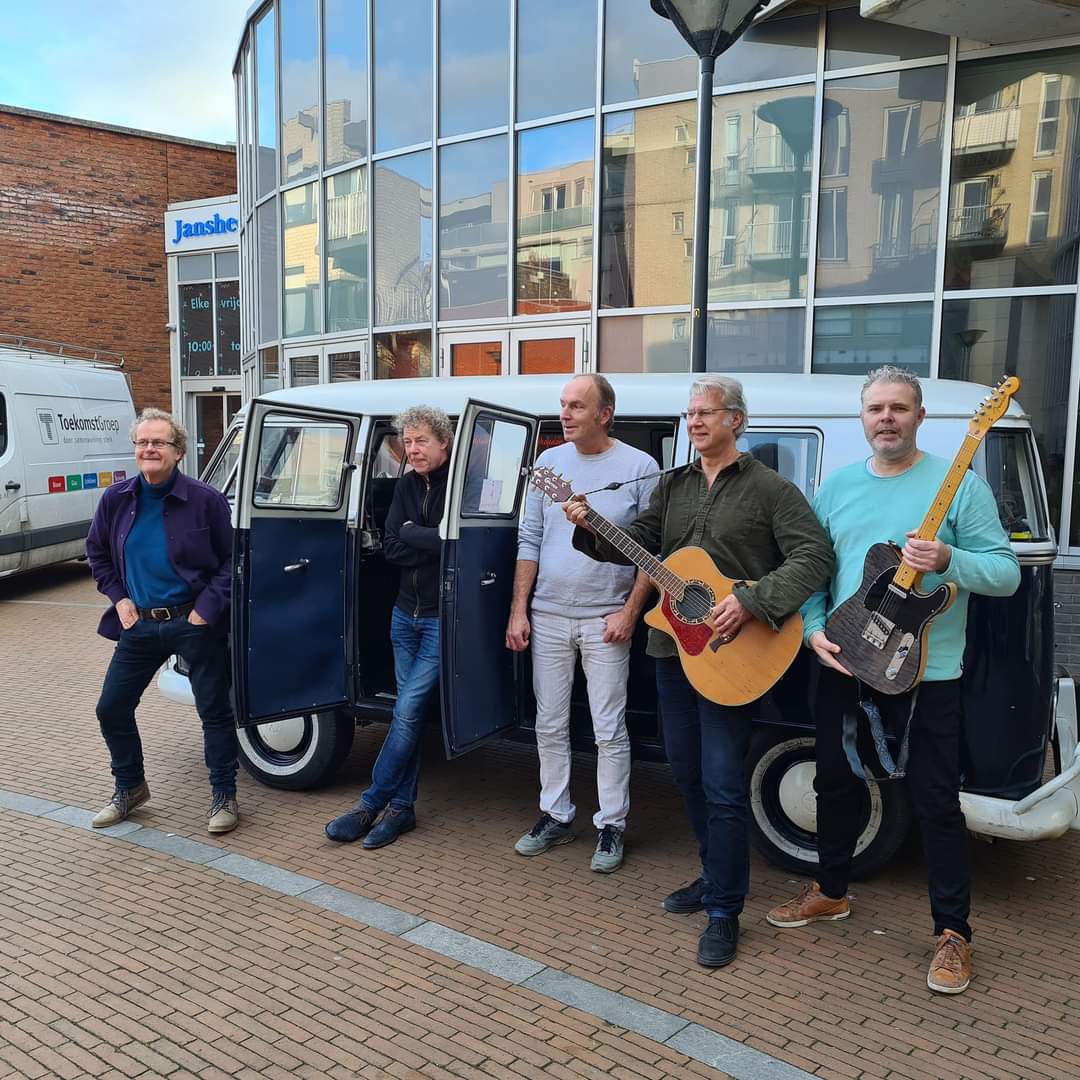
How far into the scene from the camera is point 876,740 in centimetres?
346

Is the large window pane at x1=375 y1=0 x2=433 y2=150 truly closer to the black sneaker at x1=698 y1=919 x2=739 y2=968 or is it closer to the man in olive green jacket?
the man in olive green jacket

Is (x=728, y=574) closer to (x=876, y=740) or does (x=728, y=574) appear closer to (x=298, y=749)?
(x=876, y=740)

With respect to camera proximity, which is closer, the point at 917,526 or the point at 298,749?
the point at 917,526

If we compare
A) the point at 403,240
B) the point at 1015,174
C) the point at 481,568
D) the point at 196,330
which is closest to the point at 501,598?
the point at 481,568

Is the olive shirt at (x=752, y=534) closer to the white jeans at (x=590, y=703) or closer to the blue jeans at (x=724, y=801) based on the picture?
the blue jeans at (x=724, y=801)

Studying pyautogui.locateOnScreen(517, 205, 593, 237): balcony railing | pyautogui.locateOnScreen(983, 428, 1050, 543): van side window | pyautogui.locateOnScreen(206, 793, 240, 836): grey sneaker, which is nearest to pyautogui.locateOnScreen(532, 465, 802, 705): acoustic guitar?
pyautogui.locateOnScreen(983, 428, 1050, 543): van side window

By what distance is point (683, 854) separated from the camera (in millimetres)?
4527

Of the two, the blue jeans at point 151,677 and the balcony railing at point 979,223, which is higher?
the balcony railing at point 979,223

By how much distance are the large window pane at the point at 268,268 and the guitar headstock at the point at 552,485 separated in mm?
11051

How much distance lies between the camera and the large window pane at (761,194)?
30.0 feet

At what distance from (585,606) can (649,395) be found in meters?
1.04

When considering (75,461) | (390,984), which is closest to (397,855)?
(390,984)

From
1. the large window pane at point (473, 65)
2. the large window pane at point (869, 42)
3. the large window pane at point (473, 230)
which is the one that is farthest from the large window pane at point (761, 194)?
the large window pane at point (473, 65)

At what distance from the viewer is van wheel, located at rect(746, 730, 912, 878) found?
409cm
